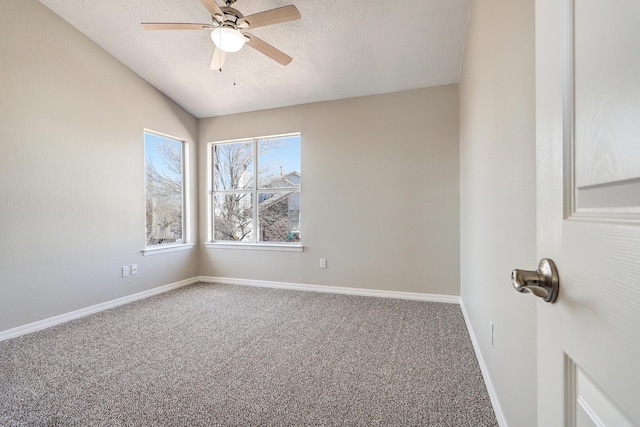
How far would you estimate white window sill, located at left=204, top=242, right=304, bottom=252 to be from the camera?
3850 mm

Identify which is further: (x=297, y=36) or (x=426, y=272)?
(x=426, y=272)

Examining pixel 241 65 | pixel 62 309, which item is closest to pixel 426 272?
pixel 241 65

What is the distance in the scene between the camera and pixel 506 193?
1.29 m

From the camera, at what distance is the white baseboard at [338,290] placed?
10.7ft

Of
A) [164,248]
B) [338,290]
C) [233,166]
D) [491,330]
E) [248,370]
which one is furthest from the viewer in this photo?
[233,166]

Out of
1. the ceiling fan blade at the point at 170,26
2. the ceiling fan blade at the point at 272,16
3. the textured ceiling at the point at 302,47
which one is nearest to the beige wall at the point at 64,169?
the textured ceiling at the point at 302,47

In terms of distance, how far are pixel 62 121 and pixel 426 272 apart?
411cm

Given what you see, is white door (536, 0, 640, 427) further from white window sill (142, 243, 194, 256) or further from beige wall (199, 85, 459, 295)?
white window sill (142, 243, 194, 256)

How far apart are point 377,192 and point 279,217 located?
56.8 inches

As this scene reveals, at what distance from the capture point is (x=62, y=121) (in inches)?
108

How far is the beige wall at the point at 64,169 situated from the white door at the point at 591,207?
3.59m

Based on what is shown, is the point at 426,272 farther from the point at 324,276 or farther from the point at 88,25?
the point at 88,25

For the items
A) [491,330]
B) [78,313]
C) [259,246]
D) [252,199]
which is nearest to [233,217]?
[252,199]

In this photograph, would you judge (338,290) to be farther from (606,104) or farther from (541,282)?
(606,104)
